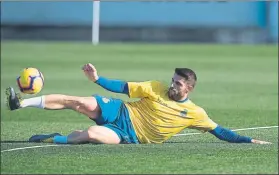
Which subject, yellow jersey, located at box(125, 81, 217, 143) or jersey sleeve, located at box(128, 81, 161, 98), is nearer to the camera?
jersey sleeve, located at box(128, 81, 161, 98)

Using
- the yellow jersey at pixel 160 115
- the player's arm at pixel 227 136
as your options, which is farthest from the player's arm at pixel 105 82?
the player's arm at pixel 227 136

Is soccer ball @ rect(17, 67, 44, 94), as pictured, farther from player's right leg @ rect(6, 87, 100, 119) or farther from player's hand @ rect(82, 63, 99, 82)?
player's hand @ rect(82, 63, 99, 82)

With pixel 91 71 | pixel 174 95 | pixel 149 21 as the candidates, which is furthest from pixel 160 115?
pixel 149 21

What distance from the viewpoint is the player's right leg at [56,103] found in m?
12.3

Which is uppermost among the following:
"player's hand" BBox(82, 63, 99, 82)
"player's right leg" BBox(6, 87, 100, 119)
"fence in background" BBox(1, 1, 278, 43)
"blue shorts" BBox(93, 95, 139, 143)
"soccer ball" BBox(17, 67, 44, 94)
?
"player's hand" BBox(82, 63, 99, 82)

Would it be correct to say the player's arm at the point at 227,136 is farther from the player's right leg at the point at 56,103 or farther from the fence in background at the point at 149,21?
the fence in background at the point at 149,21

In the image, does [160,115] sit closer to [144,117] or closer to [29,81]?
[144,117]

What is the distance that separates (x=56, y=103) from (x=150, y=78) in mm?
12117

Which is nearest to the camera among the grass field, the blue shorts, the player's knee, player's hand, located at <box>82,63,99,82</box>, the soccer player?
the grass field

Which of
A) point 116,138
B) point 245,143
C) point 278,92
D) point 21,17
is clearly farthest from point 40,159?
point 21,17

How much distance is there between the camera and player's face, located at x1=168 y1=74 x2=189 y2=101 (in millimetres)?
12484

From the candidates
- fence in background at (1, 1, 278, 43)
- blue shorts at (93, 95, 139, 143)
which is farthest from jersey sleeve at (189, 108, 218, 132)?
fence in background at (1, 1, 278, 43)

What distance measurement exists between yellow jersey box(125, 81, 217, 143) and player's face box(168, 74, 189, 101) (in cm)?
9

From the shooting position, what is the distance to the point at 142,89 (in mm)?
12711
